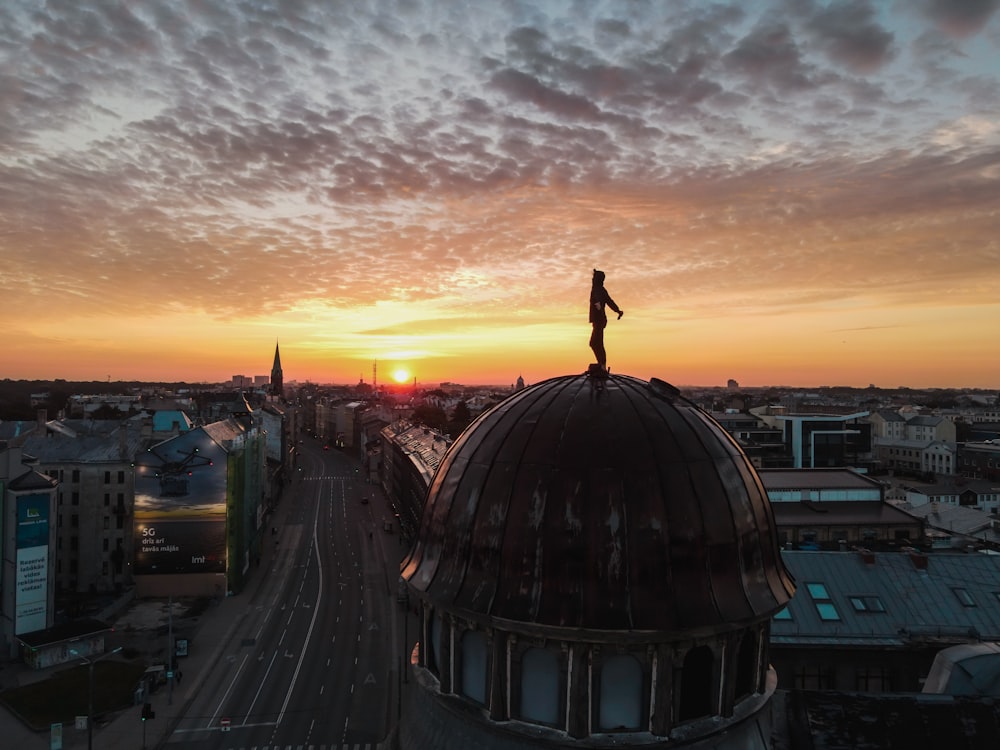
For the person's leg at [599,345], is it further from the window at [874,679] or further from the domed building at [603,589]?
the window at [874,679]

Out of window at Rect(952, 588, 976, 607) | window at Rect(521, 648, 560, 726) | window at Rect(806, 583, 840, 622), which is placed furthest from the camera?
window at Rect(952, 588, 976, 607)

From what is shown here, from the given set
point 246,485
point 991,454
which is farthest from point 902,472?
point 246,485

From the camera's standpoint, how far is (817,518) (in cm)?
6706

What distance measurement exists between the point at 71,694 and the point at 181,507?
21.7 meters

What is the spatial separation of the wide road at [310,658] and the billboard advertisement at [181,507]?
24.7 feet

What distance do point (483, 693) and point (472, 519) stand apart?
3.58 metres

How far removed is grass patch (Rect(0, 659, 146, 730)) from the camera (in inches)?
1822

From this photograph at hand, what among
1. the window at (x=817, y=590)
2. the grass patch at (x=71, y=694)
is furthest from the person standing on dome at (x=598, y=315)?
the grass patch at (x=71, y=694)

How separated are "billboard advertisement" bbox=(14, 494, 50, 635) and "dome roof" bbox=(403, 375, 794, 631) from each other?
54373 millimetres

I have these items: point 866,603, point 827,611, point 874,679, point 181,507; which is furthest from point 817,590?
point 181,507

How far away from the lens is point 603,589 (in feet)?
43.2

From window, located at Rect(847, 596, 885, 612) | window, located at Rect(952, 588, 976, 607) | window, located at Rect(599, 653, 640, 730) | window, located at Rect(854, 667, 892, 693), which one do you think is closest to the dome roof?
window, located at Rect(599, 653, 640, 730)

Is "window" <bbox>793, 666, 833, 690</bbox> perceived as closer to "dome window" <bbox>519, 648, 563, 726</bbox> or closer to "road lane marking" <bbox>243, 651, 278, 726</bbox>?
"dome window" <bbox>519, 648, 563, 726</bbox>

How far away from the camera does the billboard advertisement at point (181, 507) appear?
68.4 m
